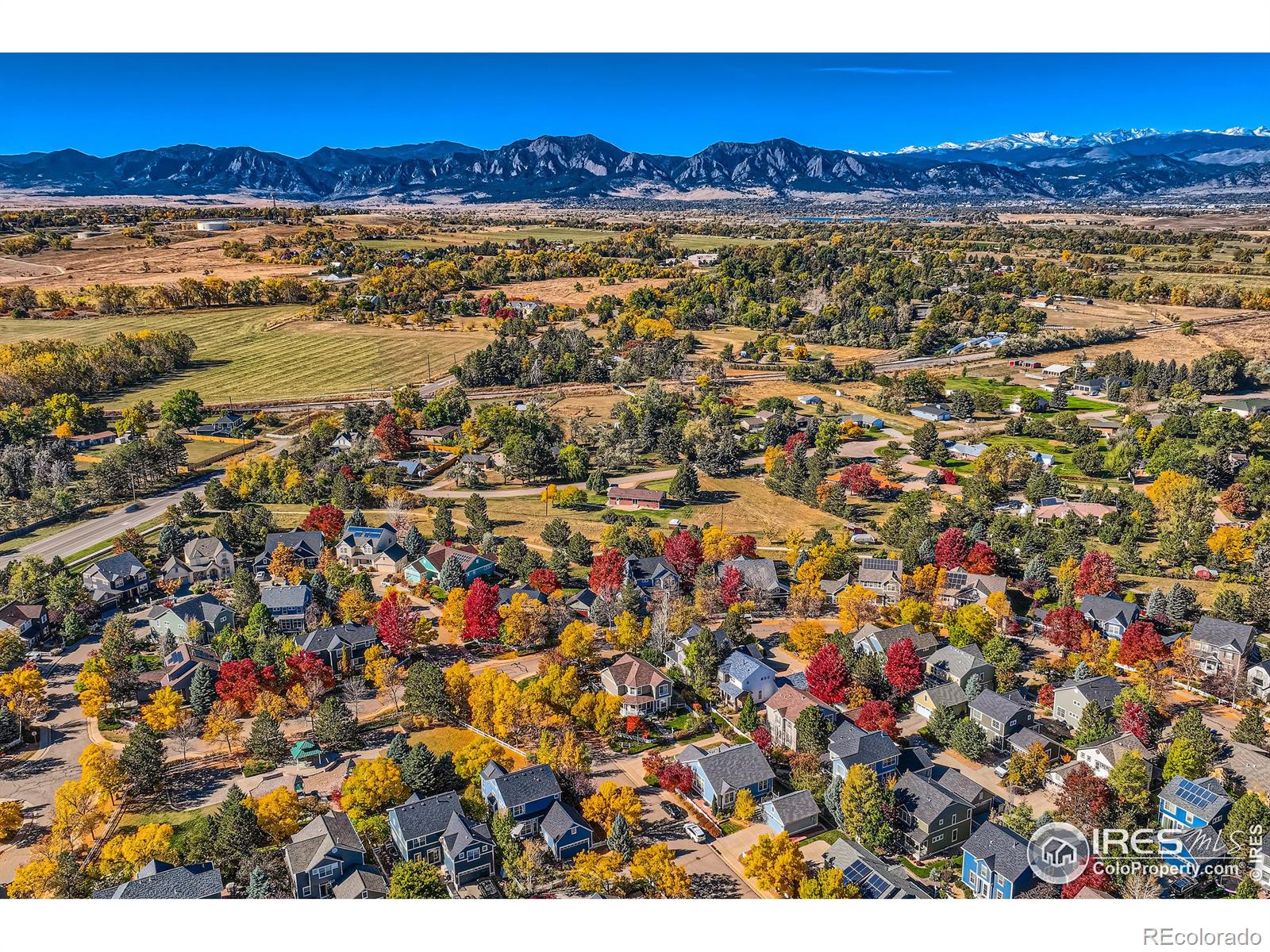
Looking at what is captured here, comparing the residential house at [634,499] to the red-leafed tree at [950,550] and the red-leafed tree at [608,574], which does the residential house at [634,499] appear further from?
the red-leafed tree at [950,550]

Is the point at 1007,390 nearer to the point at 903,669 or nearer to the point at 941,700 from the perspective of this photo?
the point at 903,669

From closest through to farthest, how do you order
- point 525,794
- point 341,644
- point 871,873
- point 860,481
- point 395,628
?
point 871,873
point 525,794
point 395,628
point 341,644
point 860,481

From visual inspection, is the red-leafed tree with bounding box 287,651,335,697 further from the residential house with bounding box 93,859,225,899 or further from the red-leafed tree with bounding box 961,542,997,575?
the red-leafed tree with bounding box 961,542,997,575

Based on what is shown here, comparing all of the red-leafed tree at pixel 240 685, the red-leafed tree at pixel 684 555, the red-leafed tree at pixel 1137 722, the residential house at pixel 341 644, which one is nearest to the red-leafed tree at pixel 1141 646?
the red-leafed tree at pixel 1137 722

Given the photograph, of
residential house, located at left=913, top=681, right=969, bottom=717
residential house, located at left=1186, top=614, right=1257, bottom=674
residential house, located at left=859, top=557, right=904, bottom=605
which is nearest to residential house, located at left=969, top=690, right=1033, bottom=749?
residential house, located at left=913, top=681, right=969, bottom=717

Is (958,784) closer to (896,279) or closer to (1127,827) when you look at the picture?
(1127,827)

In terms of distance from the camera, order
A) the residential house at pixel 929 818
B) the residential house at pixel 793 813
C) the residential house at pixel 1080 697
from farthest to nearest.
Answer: the residential house at pixel 1080 697, the residential house at pixel 793 813, the residential house at pixel 929 818

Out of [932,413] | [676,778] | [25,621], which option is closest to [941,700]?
[676,778]
